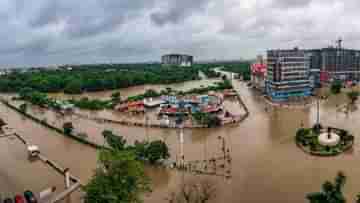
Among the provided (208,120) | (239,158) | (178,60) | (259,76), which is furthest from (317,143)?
(178,60)

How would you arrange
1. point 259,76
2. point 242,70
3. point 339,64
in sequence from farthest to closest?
1. point 242,70
2. point 339,64
3. point 259,76

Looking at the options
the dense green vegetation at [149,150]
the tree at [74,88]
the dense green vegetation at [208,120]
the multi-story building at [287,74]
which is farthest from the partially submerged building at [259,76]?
the dense green vegetation at [149,150]

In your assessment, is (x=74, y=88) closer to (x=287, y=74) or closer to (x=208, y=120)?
(x=208, y=120)

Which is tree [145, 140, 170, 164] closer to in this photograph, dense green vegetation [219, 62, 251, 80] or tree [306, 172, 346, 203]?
tree [306, 172, 346, 203]

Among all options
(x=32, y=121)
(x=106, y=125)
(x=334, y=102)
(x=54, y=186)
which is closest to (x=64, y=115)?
(x=32, y=121)

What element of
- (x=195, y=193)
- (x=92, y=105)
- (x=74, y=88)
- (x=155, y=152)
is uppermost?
(x=74, y=88)

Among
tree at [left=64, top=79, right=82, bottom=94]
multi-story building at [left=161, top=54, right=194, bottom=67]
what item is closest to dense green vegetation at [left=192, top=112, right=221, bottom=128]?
tree at [left=64, top=79, right=82, bottom=94]

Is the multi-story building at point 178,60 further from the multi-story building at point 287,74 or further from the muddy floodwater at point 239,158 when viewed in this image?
the muddy floodwater at point 239,158

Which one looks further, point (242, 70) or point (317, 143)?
point (242, 70)
